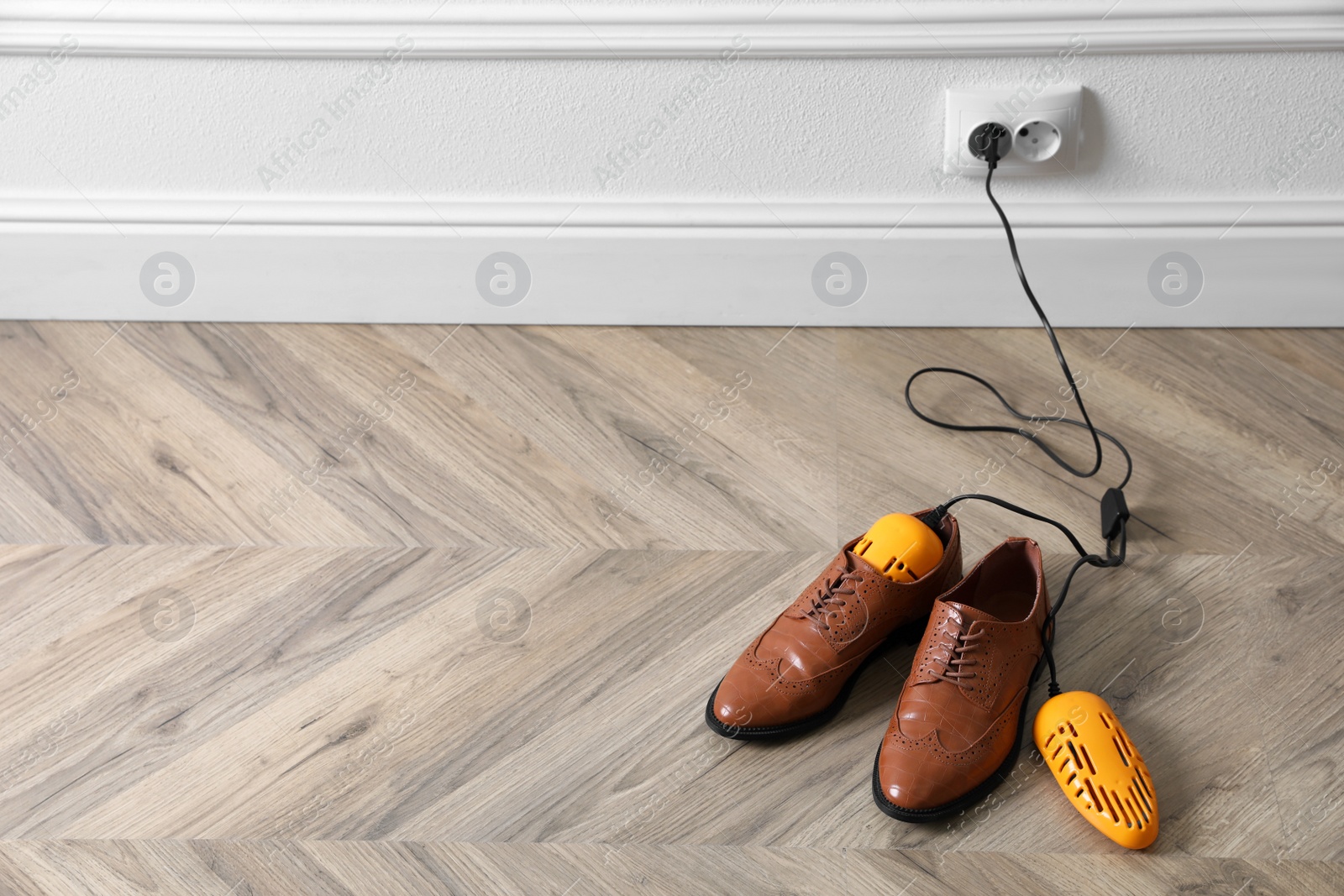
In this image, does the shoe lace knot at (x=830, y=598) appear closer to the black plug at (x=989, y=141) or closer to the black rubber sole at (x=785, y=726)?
the black rubber sole at (x=785, y=726)

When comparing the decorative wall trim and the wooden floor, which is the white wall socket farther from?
the wooden floor

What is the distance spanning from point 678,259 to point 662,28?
25 centimetres

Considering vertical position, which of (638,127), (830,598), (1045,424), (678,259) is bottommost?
(1045,424)

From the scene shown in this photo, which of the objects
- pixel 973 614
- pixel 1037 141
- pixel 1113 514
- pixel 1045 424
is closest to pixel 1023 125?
pixel 1037 141

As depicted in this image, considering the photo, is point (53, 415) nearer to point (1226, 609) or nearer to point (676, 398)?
point (676, 398)

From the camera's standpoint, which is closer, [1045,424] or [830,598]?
[830,598]

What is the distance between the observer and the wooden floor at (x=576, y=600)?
2.54 ft

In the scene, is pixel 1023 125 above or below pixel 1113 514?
above

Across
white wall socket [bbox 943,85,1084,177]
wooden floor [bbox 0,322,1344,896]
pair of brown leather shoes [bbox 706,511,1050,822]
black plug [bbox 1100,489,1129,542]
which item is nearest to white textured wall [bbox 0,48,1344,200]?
white wall socket [bbox 943,85,1084,177]

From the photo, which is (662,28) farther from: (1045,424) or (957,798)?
(957,798)

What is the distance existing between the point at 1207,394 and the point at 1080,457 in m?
0.18

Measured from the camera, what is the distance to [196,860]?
78 centimetres

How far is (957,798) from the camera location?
0.77 meters

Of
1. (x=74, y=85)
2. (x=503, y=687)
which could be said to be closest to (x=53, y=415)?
(x=74, y=85)
